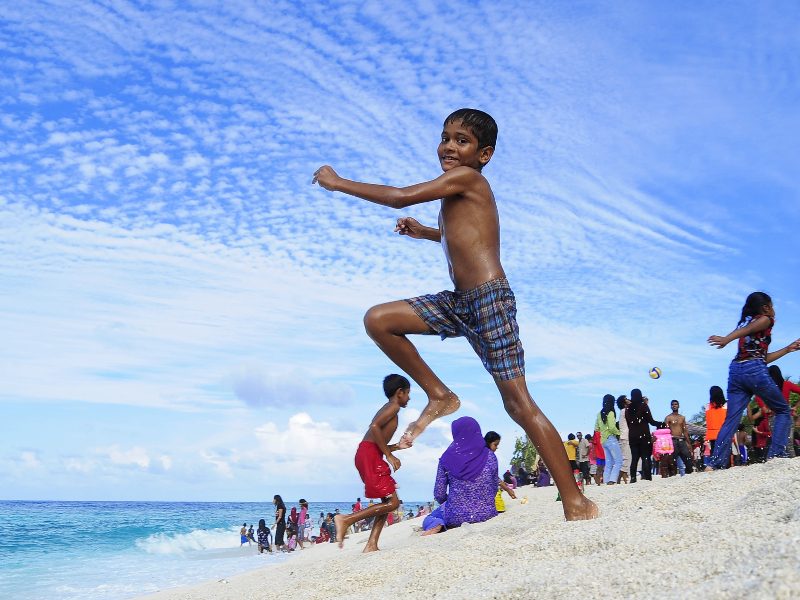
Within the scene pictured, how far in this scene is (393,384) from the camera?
6.84 meters

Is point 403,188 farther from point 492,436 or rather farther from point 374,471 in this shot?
point 492,436

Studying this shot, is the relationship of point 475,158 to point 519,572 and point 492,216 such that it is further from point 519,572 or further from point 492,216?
point 519,572

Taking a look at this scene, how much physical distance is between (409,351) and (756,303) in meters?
4.14

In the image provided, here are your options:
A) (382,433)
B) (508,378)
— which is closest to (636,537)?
(508,378)

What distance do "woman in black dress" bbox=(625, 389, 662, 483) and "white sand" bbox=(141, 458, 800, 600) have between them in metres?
7.21

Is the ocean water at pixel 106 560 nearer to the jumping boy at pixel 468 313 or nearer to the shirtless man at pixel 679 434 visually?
the shirtless man at pixel 679 434

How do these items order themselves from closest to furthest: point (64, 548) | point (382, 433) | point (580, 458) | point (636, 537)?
point (636, 537)
point (382, 433)
point (580, 458)
point (64, 548)

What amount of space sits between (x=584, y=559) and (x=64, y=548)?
99.5 ft

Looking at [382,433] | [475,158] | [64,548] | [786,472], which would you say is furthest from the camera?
[64,548]

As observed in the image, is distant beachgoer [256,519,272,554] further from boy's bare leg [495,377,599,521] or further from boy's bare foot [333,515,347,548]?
boy's bare leg [495,377,599,521]

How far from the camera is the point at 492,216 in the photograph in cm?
438

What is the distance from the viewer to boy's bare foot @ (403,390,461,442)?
441cm

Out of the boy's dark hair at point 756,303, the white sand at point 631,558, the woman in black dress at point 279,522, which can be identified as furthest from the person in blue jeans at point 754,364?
the woman in black dress at point 279,522

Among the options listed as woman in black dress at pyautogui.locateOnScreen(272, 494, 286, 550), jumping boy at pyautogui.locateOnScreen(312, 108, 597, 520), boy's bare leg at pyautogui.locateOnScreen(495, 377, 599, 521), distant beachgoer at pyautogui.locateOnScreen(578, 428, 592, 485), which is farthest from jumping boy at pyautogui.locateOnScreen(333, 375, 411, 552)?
woman in black dress at pyautogui.locateOnScreen(272, 494, 286, 550)
